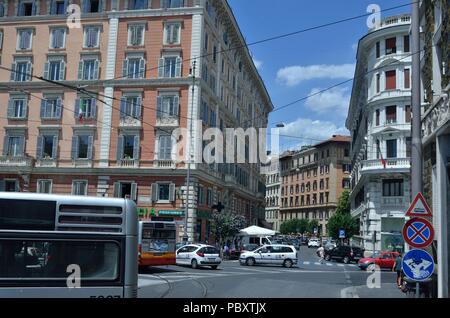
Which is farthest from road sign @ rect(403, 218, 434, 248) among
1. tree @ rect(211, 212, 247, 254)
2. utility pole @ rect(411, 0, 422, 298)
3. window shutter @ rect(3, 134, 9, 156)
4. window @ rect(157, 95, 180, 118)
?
window shutter @ rect(3, 134, 9, 156)

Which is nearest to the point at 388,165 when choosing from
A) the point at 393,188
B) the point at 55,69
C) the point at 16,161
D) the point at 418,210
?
the point at 393,188

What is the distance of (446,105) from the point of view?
14250mm

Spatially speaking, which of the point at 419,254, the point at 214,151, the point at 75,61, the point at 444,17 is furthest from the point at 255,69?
the point at 419,254

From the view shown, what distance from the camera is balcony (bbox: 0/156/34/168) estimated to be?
143ft

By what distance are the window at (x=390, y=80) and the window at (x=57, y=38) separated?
28336mm

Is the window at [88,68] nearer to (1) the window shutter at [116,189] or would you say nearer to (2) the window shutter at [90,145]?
(2) the window shutter at [90,145]

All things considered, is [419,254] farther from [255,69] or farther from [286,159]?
[286,159]

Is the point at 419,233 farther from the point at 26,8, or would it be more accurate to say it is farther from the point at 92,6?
the point at 26,8

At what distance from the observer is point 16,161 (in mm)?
44062

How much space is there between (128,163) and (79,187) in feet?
15.2

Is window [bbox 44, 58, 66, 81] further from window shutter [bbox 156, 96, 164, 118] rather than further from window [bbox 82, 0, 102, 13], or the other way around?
window shutter [bbox 156, 96, 164, 118]

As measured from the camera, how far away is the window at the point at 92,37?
4456 cm

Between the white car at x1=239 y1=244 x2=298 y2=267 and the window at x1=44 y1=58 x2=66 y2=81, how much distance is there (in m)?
22.8
